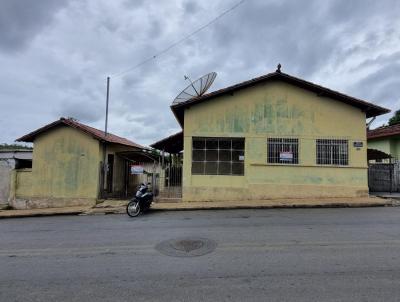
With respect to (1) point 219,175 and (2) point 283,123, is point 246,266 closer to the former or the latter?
(1) point 219,175

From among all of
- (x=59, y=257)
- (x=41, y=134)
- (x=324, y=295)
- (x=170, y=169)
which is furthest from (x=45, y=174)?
(x=324, y=295)

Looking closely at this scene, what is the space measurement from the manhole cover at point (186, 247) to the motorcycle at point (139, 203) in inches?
189

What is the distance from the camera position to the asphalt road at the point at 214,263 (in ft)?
14.4

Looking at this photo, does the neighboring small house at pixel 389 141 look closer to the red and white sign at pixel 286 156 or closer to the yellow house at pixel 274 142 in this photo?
the yellow house at pixel 274 142

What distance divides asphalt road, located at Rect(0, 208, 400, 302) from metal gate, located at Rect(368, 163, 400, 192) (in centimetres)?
979

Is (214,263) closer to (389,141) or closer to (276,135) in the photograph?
(276,135)

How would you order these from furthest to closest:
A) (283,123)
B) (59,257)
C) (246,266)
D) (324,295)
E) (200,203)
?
(283,123) < (200,203) < (59,257) < (246,266) < (324,295)

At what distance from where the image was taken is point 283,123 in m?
15.8

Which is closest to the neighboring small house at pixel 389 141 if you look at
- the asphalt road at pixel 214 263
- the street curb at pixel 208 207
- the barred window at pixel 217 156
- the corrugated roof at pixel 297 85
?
the corrugated roof at pixel 297 85

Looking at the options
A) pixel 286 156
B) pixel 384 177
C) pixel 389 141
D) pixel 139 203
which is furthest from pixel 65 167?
pixel 389 141

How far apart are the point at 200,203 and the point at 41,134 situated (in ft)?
29.5

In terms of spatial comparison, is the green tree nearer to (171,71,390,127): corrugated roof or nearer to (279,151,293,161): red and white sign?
(171,71,390,127): corrugated roof

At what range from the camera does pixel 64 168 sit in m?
16.3

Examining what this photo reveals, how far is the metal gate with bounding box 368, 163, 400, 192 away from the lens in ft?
59.9
